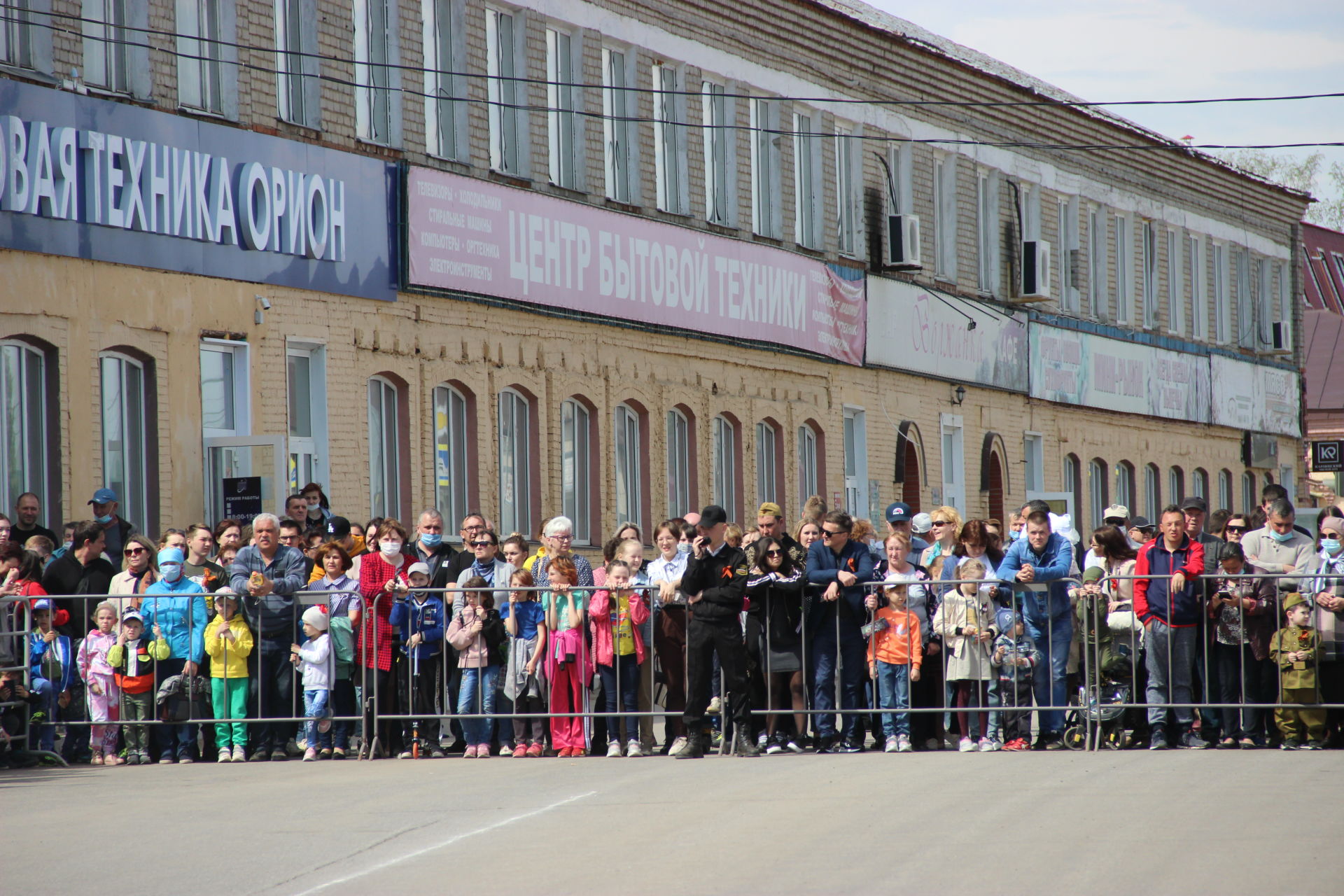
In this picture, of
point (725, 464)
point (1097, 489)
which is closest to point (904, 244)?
point (725, 464)

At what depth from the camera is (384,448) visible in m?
22.5

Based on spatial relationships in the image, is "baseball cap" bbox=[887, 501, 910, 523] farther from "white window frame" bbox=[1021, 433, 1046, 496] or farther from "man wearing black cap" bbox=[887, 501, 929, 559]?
"white window frame" bbox=[1021, 433, 1046, 496]

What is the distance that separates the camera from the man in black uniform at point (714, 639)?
14156mm

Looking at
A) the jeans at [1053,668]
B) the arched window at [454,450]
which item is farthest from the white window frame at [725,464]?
the jeans at [1053,668]

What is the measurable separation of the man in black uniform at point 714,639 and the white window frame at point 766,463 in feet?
50.0

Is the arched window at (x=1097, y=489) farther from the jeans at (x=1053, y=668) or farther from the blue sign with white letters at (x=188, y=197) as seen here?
the jeans at (x=1053, y=668)

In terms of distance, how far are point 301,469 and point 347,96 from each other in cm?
400

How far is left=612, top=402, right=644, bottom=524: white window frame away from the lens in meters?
26.5

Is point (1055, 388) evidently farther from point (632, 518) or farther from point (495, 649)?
point (495, 649)

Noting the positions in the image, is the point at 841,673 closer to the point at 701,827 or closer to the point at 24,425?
the point at 701,827

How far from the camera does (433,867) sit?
9.19 metres


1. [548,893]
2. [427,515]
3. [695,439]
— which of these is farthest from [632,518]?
[548,893]

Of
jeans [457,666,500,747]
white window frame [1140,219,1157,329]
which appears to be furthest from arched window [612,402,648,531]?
white window frame [1140,219,1157,329]

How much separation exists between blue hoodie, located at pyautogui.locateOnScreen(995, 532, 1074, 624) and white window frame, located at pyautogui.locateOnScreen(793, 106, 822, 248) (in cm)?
1627
